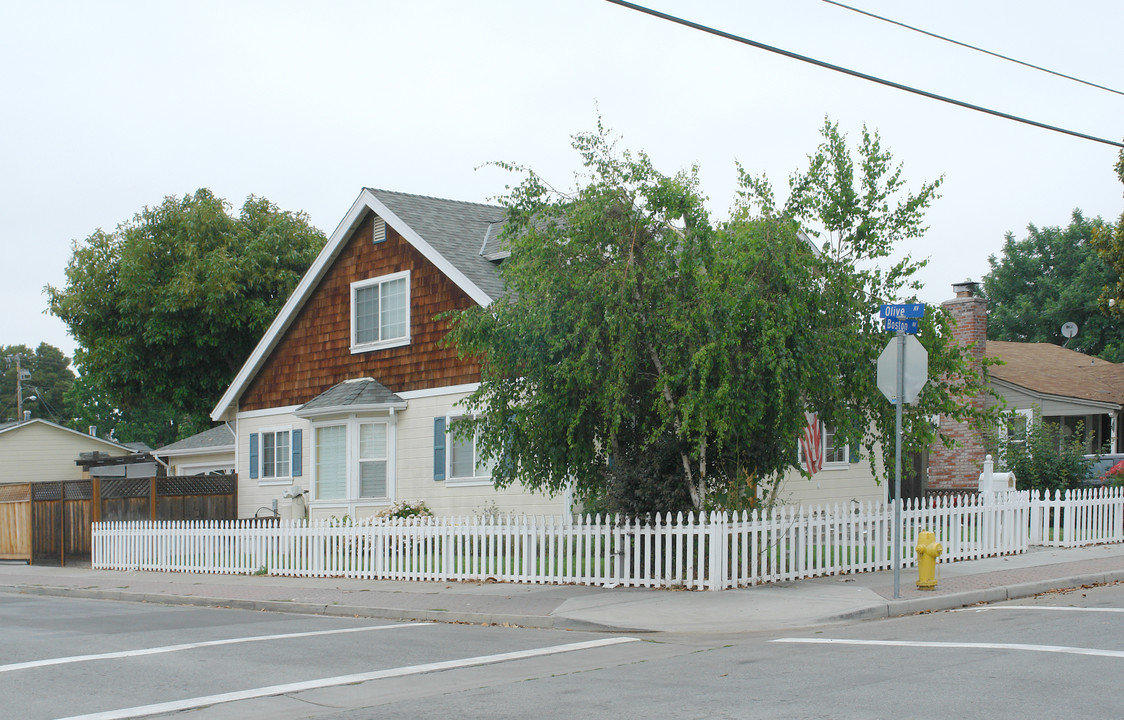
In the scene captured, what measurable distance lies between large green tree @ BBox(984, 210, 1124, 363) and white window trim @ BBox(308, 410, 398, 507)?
3766 cm

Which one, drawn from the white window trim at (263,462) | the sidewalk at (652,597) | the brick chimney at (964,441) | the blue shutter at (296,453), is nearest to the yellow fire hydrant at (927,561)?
the sidewalk at (652,597)

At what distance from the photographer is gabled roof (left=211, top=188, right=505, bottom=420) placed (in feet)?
71.7

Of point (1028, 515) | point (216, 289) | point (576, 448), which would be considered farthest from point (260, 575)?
point (216, 289)

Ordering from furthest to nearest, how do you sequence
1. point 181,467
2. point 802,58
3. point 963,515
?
point 181,467, point 963,515, point 802,58

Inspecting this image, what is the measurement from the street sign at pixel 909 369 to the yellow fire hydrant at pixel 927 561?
1859mm

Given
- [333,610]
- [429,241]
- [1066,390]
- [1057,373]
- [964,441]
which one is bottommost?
[333,610]

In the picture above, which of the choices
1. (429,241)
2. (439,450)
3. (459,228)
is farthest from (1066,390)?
(429,241)

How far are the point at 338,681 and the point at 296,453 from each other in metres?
16.7

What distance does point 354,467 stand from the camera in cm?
2358

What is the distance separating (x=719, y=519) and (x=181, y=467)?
2857 centimetres

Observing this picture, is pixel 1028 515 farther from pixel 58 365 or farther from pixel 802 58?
pixel 58 365

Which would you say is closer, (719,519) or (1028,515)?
(719,519)

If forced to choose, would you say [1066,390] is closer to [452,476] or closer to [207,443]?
[452,476]

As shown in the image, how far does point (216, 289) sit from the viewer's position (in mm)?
35656
